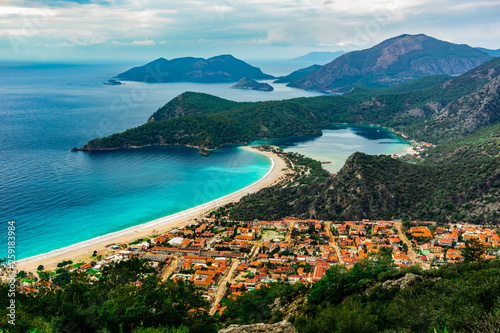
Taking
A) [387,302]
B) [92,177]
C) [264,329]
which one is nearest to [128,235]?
[92,177]

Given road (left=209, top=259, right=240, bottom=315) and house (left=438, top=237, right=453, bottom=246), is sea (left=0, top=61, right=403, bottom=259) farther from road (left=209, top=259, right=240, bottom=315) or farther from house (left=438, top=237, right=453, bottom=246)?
house (left=438, top=237, right=453, bottom=246)

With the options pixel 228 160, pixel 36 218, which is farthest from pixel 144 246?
pixel 228 160

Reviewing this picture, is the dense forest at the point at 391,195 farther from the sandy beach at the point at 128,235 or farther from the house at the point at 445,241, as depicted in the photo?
the house at the point at 445,241

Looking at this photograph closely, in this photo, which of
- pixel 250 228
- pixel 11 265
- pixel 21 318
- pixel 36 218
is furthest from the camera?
pixel 36 218

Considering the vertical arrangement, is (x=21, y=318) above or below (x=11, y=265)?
above

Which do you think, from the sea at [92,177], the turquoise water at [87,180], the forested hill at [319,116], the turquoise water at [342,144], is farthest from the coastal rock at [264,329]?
the forested hill at [319,116]

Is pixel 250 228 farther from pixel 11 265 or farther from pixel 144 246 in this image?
pixel 11 265

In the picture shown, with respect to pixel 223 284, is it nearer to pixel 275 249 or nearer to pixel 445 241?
pixel 275 249
